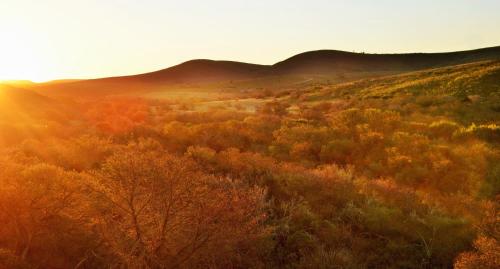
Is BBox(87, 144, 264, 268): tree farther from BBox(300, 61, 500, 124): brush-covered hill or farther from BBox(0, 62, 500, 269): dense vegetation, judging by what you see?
BBox(300, 61, 500, 124): brush-covered hill

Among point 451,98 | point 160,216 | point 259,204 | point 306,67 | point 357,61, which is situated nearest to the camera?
A: point 160,216

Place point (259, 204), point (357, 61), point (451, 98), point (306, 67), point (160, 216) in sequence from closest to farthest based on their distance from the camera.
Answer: point (160, 216) < point (259, 204) < point (451, 98) < point (306, 67) < point (357, 61)

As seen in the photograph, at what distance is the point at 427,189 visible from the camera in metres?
13.1

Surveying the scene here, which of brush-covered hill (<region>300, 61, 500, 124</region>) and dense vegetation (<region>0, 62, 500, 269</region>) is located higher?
dense vegetation (<region>0, 62, 500, 269</region>)

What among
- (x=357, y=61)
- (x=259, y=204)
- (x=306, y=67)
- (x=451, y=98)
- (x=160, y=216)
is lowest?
(x=306, y=67)

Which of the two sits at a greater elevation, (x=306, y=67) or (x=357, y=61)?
(x=357, y=61)

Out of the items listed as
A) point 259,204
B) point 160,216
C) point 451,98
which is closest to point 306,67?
point 451,98

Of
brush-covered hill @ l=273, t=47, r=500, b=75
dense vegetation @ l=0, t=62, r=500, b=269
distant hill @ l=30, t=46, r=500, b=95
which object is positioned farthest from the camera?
brush-covered hill @ l=273, t=47, r=500, b=75

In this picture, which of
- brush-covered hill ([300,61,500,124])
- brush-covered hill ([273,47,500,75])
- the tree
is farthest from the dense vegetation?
brush-covered hill ([273,47,500,75])

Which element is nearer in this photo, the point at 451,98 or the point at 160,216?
the point at 160,216

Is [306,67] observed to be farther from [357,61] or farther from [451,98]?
[451,98]

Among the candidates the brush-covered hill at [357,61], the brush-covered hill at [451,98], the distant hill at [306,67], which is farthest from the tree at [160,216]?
the brush-covered hill at [357,61]

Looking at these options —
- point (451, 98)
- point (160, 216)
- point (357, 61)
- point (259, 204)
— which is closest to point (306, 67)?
point (357, 61)

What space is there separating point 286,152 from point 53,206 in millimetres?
12126
